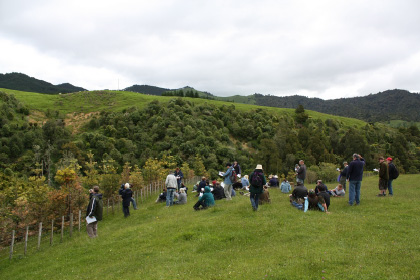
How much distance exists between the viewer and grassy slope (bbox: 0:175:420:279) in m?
7.30

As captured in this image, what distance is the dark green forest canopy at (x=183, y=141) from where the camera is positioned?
69062mm

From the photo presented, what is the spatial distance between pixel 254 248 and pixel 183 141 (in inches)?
2863

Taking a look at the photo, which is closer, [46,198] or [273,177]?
[46,198]

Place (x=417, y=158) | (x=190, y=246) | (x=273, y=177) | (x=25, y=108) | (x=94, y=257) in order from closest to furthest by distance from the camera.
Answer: (x=190, y=246), (x=94, y=257), (x=273, y=177), (x=417, y=158), (x=25, y=108)

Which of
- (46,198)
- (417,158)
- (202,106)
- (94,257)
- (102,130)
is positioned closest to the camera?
(94,257)

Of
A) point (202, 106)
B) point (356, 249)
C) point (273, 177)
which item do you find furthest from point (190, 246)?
point (202, 106)

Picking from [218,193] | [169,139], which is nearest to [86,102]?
[169,139]

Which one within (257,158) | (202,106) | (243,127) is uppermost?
(202,106)

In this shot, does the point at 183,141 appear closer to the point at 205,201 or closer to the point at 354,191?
the point at 205,201

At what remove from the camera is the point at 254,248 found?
31.1ft

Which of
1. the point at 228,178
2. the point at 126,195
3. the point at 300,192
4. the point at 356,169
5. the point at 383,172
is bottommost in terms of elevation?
the point at 126,195

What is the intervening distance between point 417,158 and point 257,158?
50740mm

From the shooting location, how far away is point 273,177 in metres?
24.9

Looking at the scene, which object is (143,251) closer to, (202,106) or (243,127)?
(243,127)
